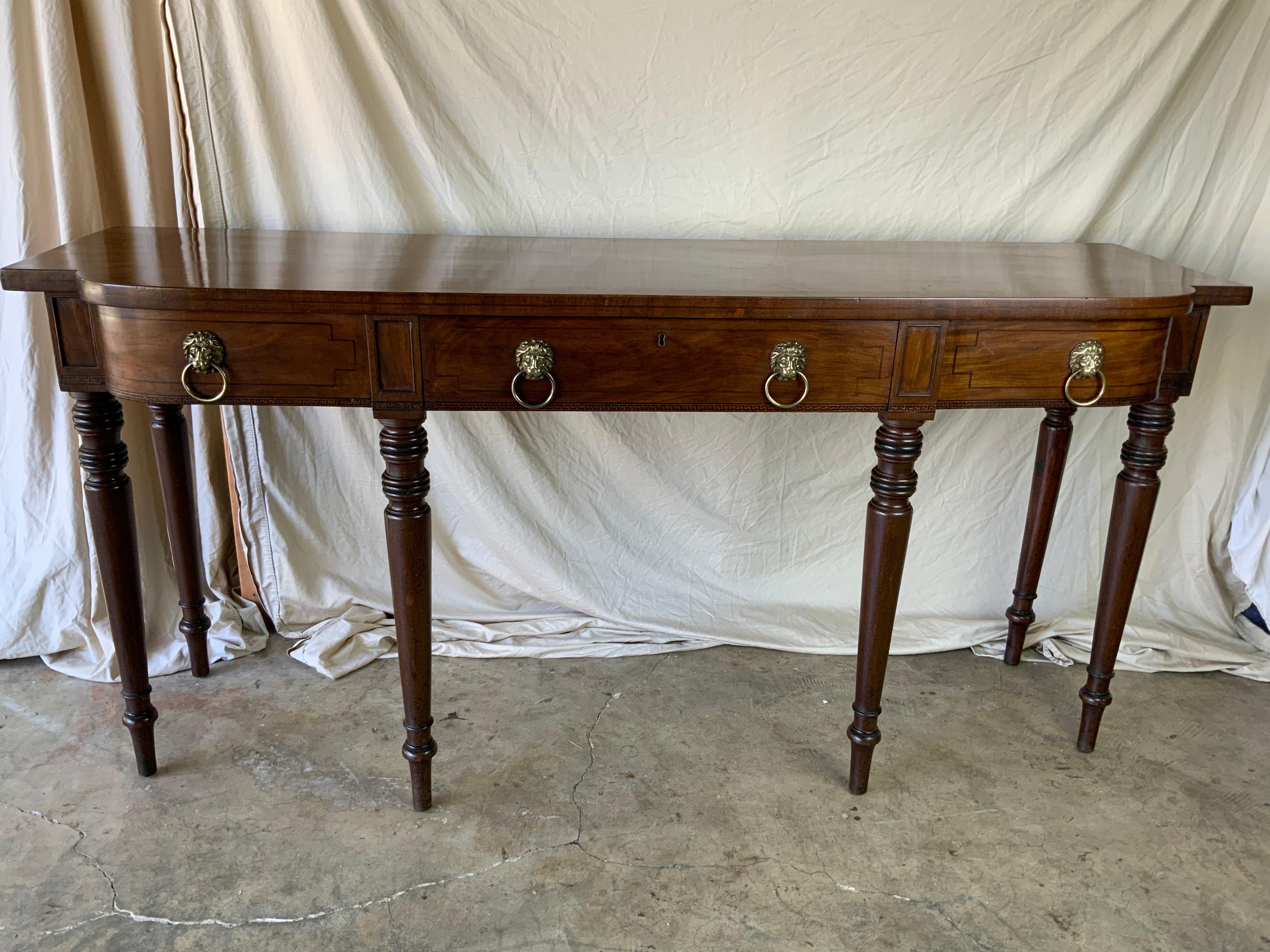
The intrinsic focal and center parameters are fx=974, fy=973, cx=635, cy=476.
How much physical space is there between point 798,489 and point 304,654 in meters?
1.24

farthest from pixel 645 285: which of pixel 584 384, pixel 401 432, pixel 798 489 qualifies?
pixel 798 489

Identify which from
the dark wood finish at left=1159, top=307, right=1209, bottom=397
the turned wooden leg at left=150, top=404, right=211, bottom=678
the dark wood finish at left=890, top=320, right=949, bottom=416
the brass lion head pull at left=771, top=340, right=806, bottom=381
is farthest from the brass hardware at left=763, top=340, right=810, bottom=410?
the turned wooden leg at left=150, top=404, right=211, bottom=678

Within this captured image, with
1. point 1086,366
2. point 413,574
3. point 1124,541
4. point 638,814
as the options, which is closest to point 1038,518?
point 1124,541

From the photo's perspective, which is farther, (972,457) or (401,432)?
(972,457)

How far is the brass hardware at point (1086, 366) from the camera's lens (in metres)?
1.60

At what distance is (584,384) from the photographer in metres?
1.56

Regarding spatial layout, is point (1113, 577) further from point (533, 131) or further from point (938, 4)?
point (533, 131)

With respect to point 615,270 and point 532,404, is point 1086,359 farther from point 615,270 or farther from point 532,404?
point 532,404

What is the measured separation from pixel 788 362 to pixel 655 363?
21cm

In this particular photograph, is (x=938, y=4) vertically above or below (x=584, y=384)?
above

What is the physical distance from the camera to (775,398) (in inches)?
62.7

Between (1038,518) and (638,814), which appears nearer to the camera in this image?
(638,814)

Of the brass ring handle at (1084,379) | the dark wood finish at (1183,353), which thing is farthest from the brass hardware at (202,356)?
the dark wood finish at (1183,353)

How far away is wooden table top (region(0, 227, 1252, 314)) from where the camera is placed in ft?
4.98
